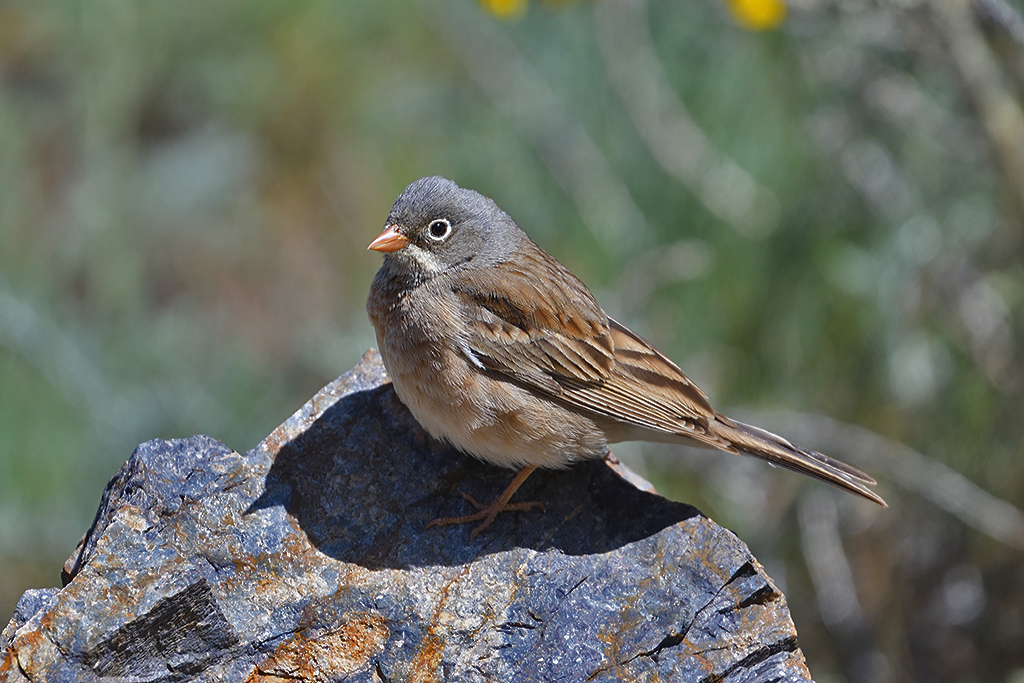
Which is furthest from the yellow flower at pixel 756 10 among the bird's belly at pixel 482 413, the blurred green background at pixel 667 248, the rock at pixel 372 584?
the rock at pixel 372 584

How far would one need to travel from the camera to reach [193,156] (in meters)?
8.98

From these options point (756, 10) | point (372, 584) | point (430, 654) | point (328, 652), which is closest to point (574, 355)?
point (372, 584)

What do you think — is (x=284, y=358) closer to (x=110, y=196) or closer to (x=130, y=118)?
(x=110, y=196)

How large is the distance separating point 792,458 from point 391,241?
5.90ft

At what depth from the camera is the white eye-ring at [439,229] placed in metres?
4.20

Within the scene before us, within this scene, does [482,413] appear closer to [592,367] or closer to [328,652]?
[592,367]

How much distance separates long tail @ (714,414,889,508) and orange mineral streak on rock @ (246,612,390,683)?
1542mm

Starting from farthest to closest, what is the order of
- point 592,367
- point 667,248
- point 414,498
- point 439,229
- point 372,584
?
1. point 667,248
2. point 439,229
3. point 592,367
4. point 414,498
5. point 372,584

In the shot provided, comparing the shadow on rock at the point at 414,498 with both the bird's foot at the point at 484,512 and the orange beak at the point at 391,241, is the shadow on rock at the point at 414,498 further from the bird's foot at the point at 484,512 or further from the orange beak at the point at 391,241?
the orange beak at the point at 391,241

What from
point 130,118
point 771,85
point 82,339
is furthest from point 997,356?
point 130,118

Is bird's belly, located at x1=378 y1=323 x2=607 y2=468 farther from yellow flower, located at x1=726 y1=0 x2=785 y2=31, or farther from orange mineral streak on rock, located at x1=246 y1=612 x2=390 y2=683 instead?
yellow flower, located at x1=726 y1=0 x2=785 y2=31

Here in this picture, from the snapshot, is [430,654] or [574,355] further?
[574,355]

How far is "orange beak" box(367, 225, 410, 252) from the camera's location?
408 cm

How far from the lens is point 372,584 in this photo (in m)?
3.62
